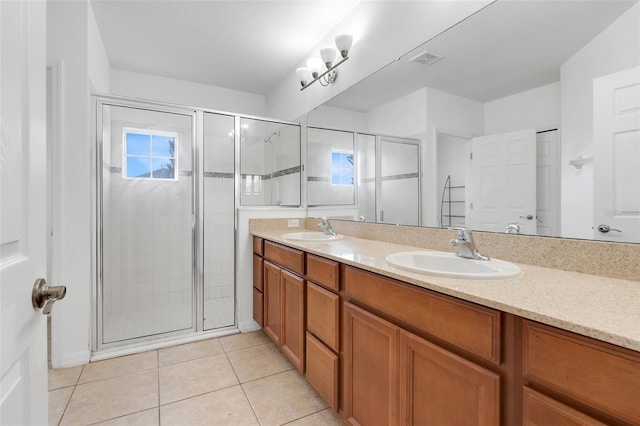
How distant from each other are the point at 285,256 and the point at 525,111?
1.47 metres

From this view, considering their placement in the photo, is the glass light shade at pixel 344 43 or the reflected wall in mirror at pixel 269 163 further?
the reflected wall in mirror at pixel 269 163

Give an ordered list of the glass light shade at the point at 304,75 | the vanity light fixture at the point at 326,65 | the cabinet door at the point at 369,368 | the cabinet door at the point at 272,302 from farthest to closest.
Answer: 1. the glass light shade at the point at 304,75
2. the vanity light fixture at the point at 326,65
3. the cabinet door at the point at 272,302
4. the cabinet door at the point at 369,368

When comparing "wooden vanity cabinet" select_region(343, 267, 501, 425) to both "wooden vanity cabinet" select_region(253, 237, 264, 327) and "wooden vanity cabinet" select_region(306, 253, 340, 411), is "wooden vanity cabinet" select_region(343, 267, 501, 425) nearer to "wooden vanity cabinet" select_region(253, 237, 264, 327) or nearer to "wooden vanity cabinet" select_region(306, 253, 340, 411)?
"wooden vanity cabinet" select_region(306, 253, 340, 411)

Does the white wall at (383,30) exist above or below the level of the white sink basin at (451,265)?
above

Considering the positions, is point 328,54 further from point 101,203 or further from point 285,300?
point 101,203

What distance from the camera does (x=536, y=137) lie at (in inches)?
48.2

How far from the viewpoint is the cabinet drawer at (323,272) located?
1.42 m

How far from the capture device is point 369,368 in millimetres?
1195

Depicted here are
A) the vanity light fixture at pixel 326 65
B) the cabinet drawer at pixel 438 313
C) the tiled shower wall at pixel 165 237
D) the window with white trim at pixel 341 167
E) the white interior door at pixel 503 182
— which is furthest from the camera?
the window with white trim at pixel 341 167

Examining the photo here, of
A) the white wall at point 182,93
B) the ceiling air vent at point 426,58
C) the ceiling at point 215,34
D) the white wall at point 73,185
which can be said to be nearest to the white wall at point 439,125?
the ceiling air vent at point 426,58

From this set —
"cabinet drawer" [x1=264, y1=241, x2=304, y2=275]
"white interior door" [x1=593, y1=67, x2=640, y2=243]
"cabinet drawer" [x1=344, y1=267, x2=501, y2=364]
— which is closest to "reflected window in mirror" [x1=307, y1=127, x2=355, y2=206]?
"cabinet drawer" [x1=264, y1=241, x2=304, y2=275]

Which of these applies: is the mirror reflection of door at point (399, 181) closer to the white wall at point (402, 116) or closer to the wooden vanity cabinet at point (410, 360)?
the white wall at point (402, 116)

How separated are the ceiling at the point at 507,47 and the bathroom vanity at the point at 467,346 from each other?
→ 0.81 metres

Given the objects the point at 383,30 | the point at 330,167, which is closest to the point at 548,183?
the point at 383,30
